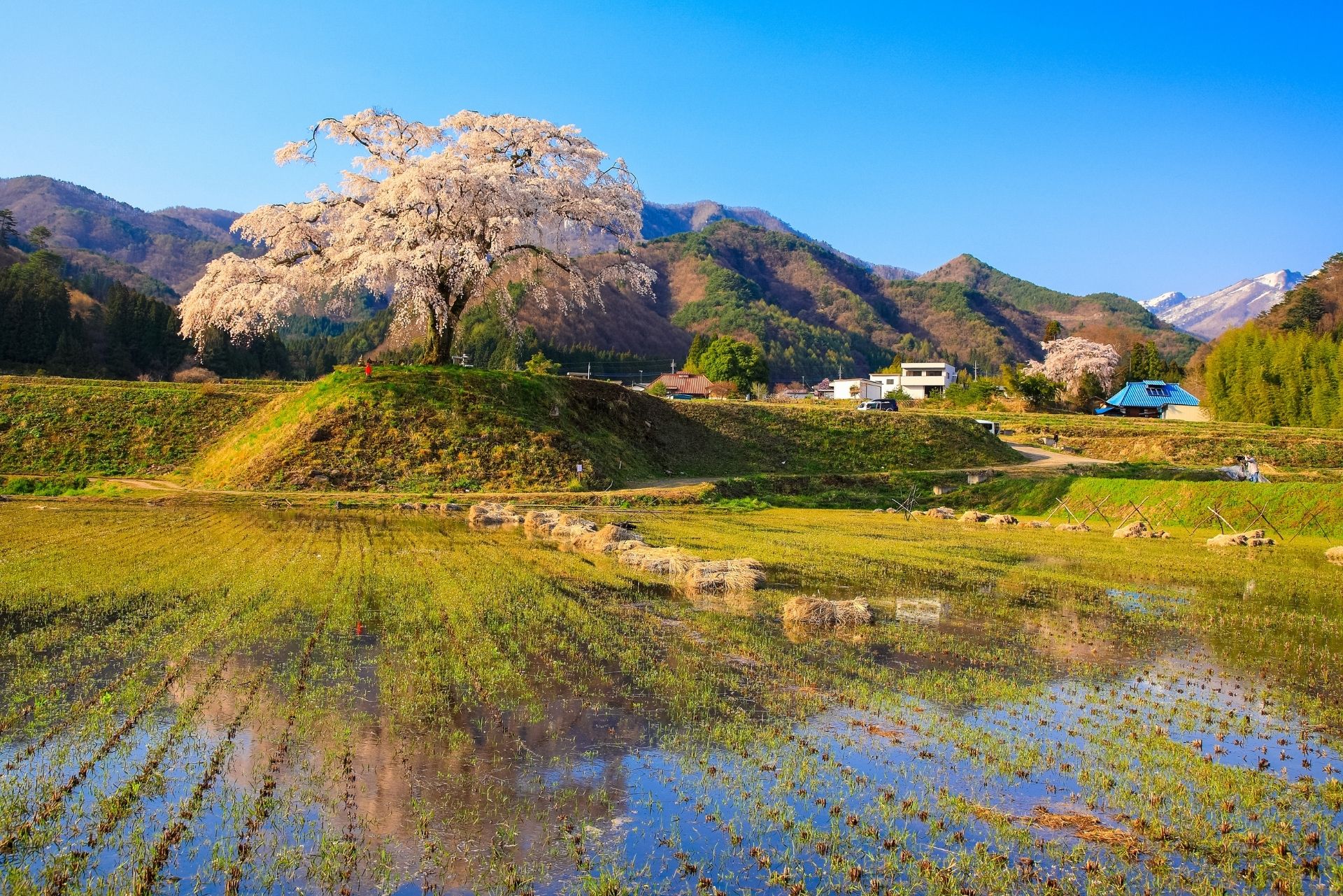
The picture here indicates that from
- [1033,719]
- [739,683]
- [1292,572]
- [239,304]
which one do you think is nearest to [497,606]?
[739,683]

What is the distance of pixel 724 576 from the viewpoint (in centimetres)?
1695

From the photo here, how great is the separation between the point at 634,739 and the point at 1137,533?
1045 inches

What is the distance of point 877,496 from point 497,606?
3087 cm

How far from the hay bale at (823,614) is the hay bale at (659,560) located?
4.24 meters

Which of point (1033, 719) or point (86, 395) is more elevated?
point (86, 395)

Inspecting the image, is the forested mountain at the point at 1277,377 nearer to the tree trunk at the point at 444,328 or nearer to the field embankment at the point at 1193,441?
A: the field embankment at the point at 1193,441

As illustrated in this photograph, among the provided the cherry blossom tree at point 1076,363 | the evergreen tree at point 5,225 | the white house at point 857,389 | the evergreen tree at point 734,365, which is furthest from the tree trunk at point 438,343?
the evergreen tree at point 5,225

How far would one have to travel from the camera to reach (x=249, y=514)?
2584 cm

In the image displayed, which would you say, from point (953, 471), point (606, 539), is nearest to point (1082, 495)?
point (953, 471)

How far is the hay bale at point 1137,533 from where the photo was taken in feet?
94.4

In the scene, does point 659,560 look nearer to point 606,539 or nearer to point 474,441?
point 606,539

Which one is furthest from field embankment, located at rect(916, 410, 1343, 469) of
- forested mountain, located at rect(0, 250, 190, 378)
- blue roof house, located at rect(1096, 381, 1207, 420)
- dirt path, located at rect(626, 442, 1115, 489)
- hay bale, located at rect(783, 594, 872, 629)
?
forested mountain, located at rect(0, 250, 190, 378)

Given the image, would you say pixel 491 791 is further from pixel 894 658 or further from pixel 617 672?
pixel 894 658

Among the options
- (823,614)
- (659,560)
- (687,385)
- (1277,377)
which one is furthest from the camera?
(687,385)
